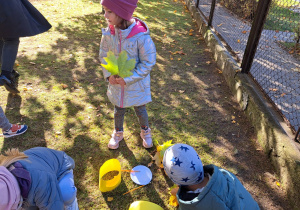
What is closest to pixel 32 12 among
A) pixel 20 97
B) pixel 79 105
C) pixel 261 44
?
pixel 20 97

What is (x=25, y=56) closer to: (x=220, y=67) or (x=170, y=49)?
(x=170, y=49)

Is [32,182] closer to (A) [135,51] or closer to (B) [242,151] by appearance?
(A) [135,51]

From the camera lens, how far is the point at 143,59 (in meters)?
2.11

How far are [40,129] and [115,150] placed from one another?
101 centimetres

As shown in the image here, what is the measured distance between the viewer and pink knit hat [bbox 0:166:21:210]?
1136 mm

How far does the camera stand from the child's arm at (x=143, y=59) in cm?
205

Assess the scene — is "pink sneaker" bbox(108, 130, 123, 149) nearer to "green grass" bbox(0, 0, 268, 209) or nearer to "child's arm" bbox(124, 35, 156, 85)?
"green grass" bbox(0, 0, 268, 209)

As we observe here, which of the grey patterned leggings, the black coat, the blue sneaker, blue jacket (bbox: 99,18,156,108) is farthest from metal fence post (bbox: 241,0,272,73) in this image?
the grey patterned leggings

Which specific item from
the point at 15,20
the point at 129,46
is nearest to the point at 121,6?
the point at 129,46

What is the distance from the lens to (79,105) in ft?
10.8

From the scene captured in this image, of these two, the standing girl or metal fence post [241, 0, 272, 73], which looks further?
metal fence post [241, 0, 272, 73]

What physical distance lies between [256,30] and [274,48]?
203 centimetres

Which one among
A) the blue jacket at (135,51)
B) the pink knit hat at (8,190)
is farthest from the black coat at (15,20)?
the pink knit hat at (8,190)

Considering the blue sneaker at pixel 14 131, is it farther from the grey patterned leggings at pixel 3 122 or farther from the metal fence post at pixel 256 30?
the metal fence post at pixel 256 30
